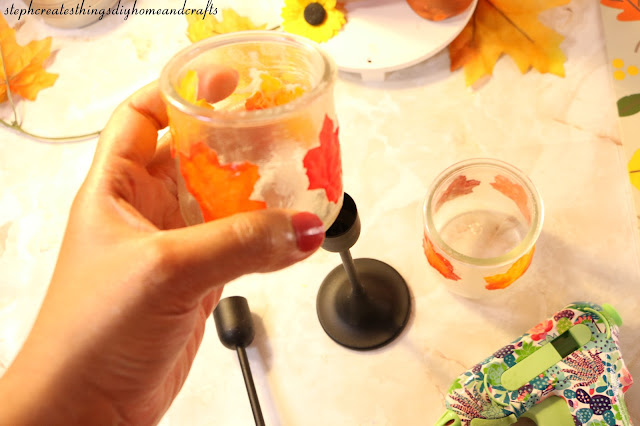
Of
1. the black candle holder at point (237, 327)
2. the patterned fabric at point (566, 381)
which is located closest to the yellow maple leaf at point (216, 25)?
the black candle holder at point (237, 327)

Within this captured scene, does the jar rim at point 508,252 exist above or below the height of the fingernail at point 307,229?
below

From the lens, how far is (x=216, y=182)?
29 cm

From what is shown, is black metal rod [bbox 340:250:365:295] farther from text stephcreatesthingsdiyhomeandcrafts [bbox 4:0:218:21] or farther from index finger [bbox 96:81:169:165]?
text stephcreatesthingsdiyhomeandcrafts [bbox 4:0:218:21]

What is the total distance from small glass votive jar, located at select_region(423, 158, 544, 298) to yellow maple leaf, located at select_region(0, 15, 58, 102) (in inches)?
20.8

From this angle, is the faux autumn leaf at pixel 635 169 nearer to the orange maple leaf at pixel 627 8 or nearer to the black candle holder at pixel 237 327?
the orange maple leaf at pixel 627 8

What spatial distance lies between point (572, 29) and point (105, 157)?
53 centimetres

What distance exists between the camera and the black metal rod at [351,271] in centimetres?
43

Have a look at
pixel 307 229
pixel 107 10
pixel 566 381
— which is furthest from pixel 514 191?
pixel 107 10

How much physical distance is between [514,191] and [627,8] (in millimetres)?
297

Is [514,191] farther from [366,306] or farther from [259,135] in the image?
[259,135]

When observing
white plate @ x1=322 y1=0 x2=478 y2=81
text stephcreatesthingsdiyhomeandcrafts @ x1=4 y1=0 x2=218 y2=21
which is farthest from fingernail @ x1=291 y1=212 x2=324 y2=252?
text stephcreatesthingsdiyhomeandcrafts @ x1=4 y1=0 x2=218 y2=21

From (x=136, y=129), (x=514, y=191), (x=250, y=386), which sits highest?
(x=136, y=129)

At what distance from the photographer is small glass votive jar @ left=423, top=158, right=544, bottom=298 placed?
0.45m

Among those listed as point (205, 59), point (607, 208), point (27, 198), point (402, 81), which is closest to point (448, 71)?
point (402, 81)
